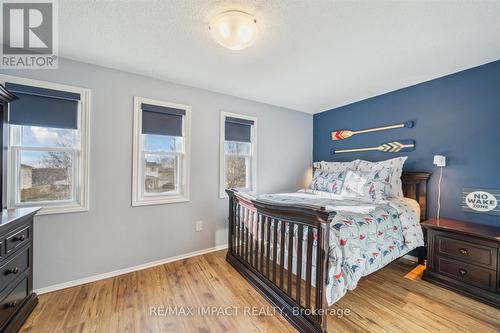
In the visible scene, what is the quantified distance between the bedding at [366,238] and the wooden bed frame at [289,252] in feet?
→ 0.29

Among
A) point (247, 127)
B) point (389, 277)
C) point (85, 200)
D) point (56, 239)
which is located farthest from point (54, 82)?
point (389, 277)

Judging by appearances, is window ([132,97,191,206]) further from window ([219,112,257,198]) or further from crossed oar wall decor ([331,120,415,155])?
crossed oar wall decor ([331,120,415,155])

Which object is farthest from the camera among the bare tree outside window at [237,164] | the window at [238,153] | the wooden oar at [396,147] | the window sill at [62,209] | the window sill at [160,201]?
the bare tree outside window at [237,164]

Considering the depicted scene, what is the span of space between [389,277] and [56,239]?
352cm

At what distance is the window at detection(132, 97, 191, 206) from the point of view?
251 cm

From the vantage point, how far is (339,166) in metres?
3.40

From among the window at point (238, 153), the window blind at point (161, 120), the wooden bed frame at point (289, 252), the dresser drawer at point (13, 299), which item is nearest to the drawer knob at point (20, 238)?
the dresser drawer at point (13, 299)

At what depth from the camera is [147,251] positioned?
2527 mm

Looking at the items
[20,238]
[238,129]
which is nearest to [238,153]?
[238,129]

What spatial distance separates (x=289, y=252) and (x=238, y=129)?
2101 mm

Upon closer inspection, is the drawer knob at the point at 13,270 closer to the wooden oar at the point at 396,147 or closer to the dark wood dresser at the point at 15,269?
the dark wood dresser at the point at 15,269

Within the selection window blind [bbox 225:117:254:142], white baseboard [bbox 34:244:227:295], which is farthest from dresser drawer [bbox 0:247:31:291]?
window blind [bbox 225:117:254:142]

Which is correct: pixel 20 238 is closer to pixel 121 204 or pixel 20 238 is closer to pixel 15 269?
pixel 15 269

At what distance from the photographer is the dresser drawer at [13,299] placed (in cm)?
140
